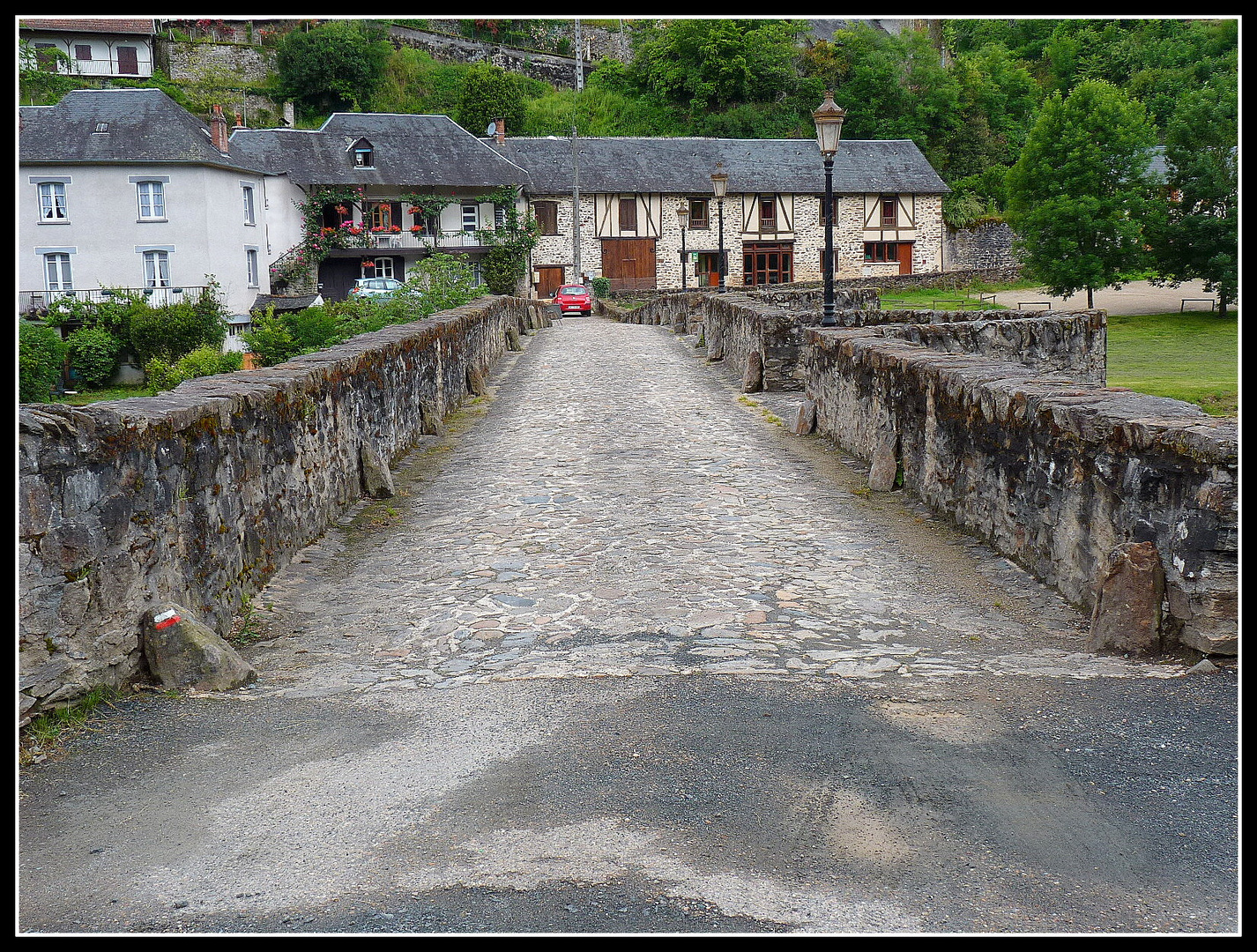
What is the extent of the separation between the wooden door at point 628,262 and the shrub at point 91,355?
23.1m

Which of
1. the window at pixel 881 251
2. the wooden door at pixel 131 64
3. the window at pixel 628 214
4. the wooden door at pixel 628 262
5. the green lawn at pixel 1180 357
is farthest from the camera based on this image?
the wooden door at pixel 131 64

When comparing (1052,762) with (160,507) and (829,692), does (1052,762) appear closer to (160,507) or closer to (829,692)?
(829,692)

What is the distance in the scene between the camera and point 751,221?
54906 mm

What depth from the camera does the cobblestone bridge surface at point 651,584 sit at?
5.17m

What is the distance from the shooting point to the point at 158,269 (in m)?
41.7

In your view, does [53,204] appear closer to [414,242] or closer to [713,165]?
[414,242]

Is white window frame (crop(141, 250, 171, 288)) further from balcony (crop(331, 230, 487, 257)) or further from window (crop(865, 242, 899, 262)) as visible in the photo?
window (crop(865, 242, 899, 262))

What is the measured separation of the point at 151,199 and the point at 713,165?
24.1 metres

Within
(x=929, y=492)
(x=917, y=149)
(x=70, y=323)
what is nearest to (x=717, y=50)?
(x=917, y=149)

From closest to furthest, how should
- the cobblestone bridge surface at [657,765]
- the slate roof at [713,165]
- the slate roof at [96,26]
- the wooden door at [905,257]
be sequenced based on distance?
1. the cobblestone bridge surface at [657,765]
2. the slate roof at [713,165]
3. the wooden door at [905,257]
4. the slate roof at [96,26]

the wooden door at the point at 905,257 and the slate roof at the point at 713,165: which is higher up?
the slate roof at the point at 713,165

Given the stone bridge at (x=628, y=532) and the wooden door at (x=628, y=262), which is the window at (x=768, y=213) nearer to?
the wooden door at (x=628, y=262)

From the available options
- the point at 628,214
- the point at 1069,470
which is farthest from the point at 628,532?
the point at 628,214

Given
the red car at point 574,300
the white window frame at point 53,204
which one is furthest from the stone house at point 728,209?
the white window frame at point 53,204
